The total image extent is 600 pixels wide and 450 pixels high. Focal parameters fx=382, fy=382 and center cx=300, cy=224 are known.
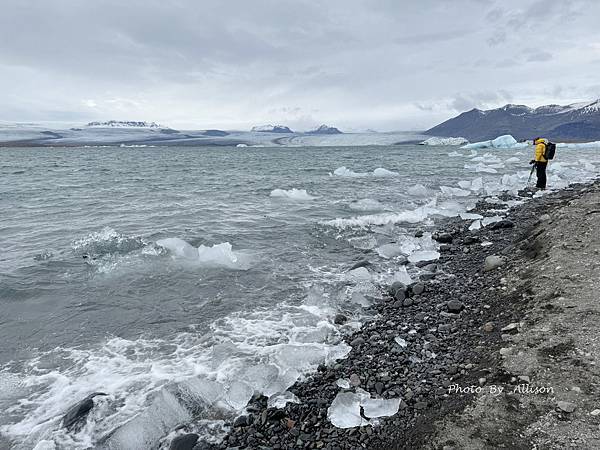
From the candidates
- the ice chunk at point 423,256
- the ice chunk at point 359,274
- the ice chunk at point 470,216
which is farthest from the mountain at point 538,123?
the ice chunk at point 359,274

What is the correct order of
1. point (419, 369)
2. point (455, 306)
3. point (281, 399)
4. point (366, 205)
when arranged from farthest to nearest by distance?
point (366, 205) → point (455, 306) → point (419, 369) → point (281, 399)

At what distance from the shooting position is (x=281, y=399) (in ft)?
12.4

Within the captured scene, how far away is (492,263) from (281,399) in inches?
175

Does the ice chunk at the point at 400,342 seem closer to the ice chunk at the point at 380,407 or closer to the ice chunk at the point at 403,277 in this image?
the ice chunk at the point at 380,407

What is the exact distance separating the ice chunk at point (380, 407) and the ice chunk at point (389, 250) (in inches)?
189

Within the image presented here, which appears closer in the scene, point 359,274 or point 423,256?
point 359,274

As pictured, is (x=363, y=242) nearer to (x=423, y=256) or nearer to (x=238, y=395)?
(x=423, y=256)

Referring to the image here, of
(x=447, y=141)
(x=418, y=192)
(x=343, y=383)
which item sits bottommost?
(x=343, y=383)

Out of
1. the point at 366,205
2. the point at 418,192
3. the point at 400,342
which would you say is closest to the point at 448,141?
the point at 418,192

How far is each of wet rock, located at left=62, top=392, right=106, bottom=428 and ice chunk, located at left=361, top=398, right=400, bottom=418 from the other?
2.63 meters

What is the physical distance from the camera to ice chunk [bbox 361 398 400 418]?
3.35 m

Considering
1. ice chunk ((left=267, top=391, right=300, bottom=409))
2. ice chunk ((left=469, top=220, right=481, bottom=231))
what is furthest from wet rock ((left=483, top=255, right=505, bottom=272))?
ice chunk ((left=267, top=391, right=300, bottom=409))

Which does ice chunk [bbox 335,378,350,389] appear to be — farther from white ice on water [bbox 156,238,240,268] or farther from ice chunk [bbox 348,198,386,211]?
ice chunk [bbox 348,198,386,211]

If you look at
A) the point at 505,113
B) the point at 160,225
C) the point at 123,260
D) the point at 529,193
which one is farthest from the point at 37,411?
the point at 505,113
